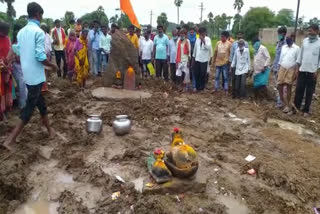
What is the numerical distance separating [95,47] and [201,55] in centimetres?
375

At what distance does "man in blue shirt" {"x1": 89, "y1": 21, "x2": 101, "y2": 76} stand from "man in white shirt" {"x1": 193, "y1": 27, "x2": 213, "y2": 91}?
3468 millimetres

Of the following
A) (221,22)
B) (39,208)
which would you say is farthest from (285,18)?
(39,208)

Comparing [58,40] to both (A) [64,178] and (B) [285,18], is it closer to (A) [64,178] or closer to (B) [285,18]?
(A) [64,178]

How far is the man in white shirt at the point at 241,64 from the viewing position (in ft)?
26.5

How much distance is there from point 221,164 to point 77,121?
2.87 meters

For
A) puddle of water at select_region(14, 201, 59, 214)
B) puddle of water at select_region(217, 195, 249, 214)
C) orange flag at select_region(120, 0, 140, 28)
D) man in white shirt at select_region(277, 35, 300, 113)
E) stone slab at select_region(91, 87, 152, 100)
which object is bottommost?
puddle of water at select_region(217, 195, 249, 214)

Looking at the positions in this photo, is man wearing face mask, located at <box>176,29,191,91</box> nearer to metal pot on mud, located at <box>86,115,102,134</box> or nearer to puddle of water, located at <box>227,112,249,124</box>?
puddle of water, located at <box>227,112,249,124</box>

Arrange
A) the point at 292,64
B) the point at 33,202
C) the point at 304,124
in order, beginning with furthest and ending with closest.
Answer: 1. the point at 292,64
2. the point at 304,124
3. the point at 33,202

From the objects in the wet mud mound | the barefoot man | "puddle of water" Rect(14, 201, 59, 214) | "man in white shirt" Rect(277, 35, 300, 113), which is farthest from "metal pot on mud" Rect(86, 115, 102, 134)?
"man in white shirt" Rect(277, 35, 300, 113)

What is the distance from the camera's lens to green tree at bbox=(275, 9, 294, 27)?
5578cm

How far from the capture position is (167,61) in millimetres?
10078

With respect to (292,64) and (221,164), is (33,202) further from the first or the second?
(292,64)

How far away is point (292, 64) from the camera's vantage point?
709cm

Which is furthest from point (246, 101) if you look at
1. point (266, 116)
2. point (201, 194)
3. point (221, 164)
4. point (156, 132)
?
point (201, 194)
